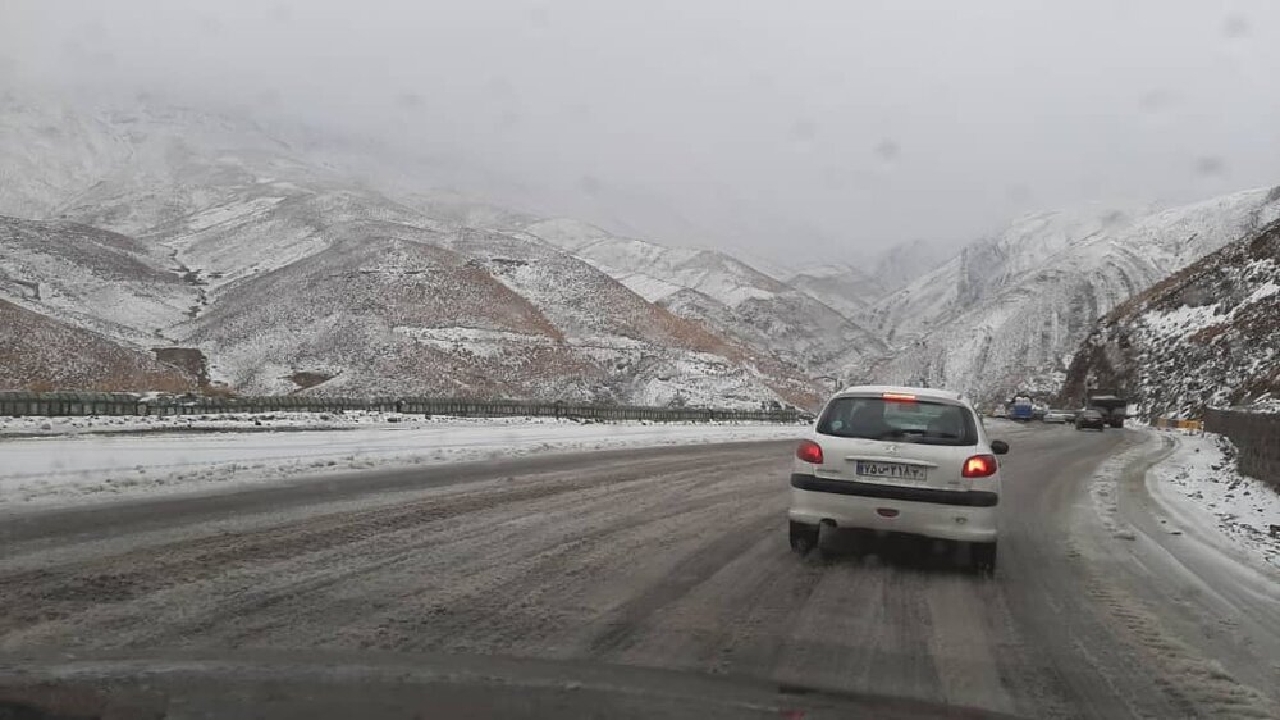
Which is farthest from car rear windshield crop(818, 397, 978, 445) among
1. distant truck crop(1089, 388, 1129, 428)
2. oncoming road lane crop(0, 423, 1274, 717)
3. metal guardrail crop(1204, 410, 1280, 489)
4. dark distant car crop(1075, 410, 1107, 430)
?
distant truck crop(1089, 388, 1129, 428)

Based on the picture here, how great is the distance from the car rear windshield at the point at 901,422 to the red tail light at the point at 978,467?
0.61ft

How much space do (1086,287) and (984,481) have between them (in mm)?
154692

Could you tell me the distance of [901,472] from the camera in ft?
27.3

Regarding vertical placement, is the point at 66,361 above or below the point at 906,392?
above

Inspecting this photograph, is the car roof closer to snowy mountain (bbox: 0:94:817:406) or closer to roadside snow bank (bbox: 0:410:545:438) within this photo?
roadside snow bank (bbox: 0:410:545:438)

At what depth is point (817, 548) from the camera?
9.31 m

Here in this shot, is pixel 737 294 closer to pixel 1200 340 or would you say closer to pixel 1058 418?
pixel 1058 418

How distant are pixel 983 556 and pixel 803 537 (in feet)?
5.02

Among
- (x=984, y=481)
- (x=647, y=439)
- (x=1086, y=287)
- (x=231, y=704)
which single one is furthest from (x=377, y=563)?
(x=1086, y=287)

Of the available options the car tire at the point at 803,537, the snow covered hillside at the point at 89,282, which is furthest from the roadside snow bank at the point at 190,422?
the snow covered hillside at the point at 89,282

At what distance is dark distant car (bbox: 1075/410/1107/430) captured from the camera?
54031 millimetres

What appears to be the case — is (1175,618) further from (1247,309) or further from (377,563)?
(1247,309)

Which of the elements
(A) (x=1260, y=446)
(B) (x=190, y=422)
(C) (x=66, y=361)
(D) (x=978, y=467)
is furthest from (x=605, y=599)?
(C) (x=66, y=361)

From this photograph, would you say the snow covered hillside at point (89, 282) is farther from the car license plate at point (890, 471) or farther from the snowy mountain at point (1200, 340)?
the snowy mountain at point (1200, 340)
